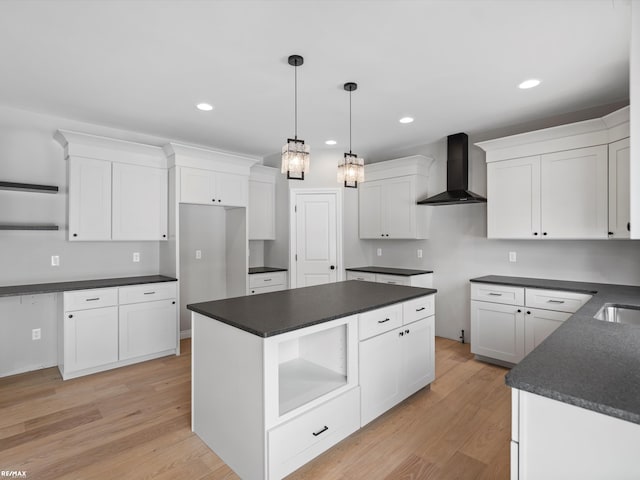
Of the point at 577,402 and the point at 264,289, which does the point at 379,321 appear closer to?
the point at 577,402

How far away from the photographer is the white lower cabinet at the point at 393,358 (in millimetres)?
2340

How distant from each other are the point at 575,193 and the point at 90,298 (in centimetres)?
484

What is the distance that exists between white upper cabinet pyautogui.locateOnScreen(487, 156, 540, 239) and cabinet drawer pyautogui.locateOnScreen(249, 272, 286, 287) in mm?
2876

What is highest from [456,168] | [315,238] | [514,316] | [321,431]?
[456,168]

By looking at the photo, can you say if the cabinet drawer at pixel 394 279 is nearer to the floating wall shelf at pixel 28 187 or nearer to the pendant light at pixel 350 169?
the pendant light at pixel 350 169

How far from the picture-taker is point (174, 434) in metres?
2.37

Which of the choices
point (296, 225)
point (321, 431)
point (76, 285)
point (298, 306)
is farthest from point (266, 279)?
point (321, 431)

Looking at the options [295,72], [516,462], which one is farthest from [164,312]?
[516,462]

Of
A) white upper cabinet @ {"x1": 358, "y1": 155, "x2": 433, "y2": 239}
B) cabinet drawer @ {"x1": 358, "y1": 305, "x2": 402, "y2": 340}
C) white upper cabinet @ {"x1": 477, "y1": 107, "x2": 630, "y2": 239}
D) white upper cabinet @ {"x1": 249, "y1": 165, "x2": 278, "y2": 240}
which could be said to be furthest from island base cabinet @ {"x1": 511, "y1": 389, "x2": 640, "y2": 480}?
white upper cabinet @ {"x1": 249, "y1": 165, "x2": 278, "y2": 240}

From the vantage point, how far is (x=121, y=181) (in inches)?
149

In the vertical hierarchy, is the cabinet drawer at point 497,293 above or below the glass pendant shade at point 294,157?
below

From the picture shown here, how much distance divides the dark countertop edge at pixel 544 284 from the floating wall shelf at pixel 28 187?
4.51m

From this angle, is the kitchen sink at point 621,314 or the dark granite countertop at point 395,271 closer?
the kitchen sink at point 621,314

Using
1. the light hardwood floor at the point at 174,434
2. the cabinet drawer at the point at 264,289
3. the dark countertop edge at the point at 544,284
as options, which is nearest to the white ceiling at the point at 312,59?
the dark countertop edge at the point at 544,284
